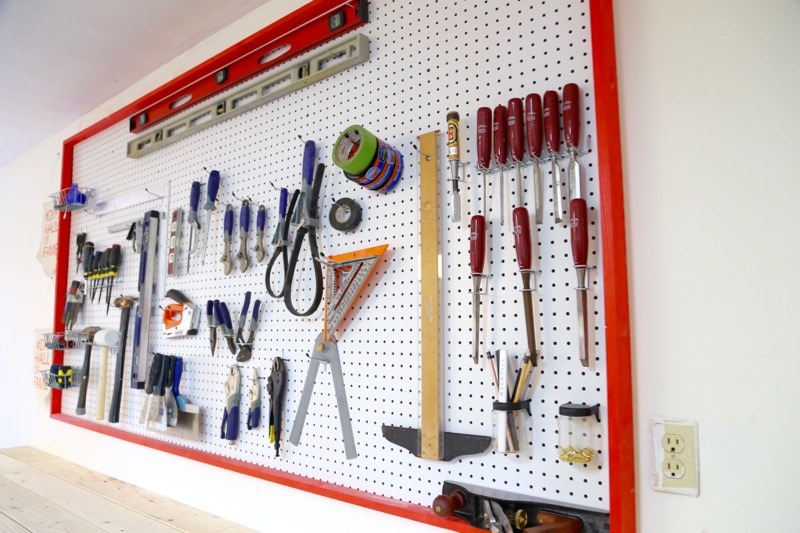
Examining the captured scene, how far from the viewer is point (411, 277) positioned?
1.00 metres

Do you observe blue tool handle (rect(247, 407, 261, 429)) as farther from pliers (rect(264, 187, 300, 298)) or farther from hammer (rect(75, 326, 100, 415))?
hammer (rect(75, 326, 100, 415))

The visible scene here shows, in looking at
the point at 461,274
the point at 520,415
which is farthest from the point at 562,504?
the point at 461,274

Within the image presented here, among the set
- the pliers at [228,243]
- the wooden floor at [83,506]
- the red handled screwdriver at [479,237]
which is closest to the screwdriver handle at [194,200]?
the pliers at [228,243]

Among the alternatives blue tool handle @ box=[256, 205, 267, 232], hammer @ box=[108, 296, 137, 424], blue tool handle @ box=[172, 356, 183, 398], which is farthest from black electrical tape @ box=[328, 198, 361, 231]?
hammer @ box=[108, 296, 137, 424]

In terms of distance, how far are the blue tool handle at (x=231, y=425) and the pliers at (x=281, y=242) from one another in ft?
1.08

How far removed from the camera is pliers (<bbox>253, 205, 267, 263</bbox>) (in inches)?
50.7

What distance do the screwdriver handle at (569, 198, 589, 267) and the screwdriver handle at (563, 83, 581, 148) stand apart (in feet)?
0.34

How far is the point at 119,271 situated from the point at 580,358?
5.52 ft

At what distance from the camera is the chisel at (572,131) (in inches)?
31.2

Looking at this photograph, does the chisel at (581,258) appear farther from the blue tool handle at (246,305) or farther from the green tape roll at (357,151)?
the blue tool handle at (246,305)

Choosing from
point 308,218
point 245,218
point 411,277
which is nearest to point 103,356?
point 245,218

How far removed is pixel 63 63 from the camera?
1.73 m

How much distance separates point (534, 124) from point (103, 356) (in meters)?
1.72

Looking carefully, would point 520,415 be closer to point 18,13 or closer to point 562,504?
point 562,504
